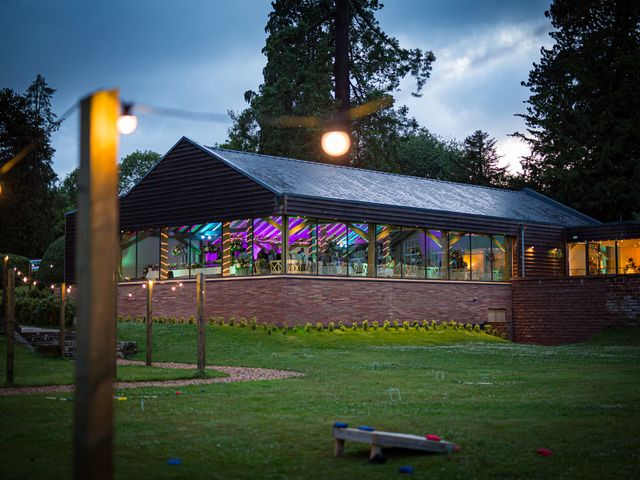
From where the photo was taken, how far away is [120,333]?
96.2ft

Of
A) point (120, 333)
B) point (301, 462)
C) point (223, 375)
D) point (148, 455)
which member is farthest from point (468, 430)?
point (120, 333)

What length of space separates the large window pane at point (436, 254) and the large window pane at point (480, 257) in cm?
198

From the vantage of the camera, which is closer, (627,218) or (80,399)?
(80,399)

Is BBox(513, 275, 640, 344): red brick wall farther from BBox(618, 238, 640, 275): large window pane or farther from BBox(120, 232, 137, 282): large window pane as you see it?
BBox(120, 232, 137, 282): large window pane

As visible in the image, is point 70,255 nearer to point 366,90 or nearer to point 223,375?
point 366,90

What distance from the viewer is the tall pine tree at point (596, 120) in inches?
2109

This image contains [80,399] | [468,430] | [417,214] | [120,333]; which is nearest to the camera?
[80,399]

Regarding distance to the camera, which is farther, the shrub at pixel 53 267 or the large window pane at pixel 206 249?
the shrub at pixel 53 267

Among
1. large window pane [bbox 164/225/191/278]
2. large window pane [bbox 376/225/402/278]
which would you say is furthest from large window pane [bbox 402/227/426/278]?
large window pane [bbox 164/225/191/278]

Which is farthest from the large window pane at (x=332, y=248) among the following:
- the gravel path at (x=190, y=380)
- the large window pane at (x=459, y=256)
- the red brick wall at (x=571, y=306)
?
the gravel path at (x=190, y=380)

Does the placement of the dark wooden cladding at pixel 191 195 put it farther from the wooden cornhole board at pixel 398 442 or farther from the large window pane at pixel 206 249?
the wooden cornhole board at pixel 398 442

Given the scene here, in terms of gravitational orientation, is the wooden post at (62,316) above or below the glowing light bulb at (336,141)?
below

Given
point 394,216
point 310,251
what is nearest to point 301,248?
point 310,251

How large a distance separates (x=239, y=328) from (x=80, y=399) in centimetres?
2703
